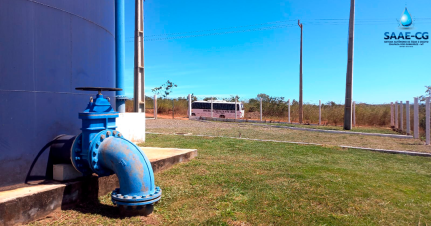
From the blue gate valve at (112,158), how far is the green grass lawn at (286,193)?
300 millimetres

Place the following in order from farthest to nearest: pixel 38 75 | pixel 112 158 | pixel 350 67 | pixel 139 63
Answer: pixel 350 67, pixel 139 63, pixel 38 75, pixel 112 158

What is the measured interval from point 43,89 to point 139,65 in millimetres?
7272

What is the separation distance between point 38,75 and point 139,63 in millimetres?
7296

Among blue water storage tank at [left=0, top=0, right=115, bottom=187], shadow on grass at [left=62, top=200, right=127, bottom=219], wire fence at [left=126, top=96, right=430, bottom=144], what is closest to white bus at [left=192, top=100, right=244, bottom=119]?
wire fence at [left=126, top=96, right=430, bottom=144]

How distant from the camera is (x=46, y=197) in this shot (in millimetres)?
3273

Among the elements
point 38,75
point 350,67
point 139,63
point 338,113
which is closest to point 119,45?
point 139,63

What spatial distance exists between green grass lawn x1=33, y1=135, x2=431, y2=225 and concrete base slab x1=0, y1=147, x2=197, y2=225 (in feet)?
0.49

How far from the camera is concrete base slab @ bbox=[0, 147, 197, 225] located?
295cm

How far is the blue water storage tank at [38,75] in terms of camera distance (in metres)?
3.41

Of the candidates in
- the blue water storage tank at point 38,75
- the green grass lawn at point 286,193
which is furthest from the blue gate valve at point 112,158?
the blue water storage tank at point 38,75

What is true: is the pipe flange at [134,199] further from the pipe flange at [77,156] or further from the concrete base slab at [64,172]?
the concrete base slab at [64,172]

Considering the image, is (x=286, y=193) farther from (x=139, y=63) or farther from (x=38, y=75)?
(x=139, y=63)

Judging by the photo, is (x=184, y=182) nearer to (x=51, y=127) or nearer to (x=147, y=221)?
(x=147, y=221)

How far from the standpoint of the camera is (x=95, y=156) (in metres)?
3.46
